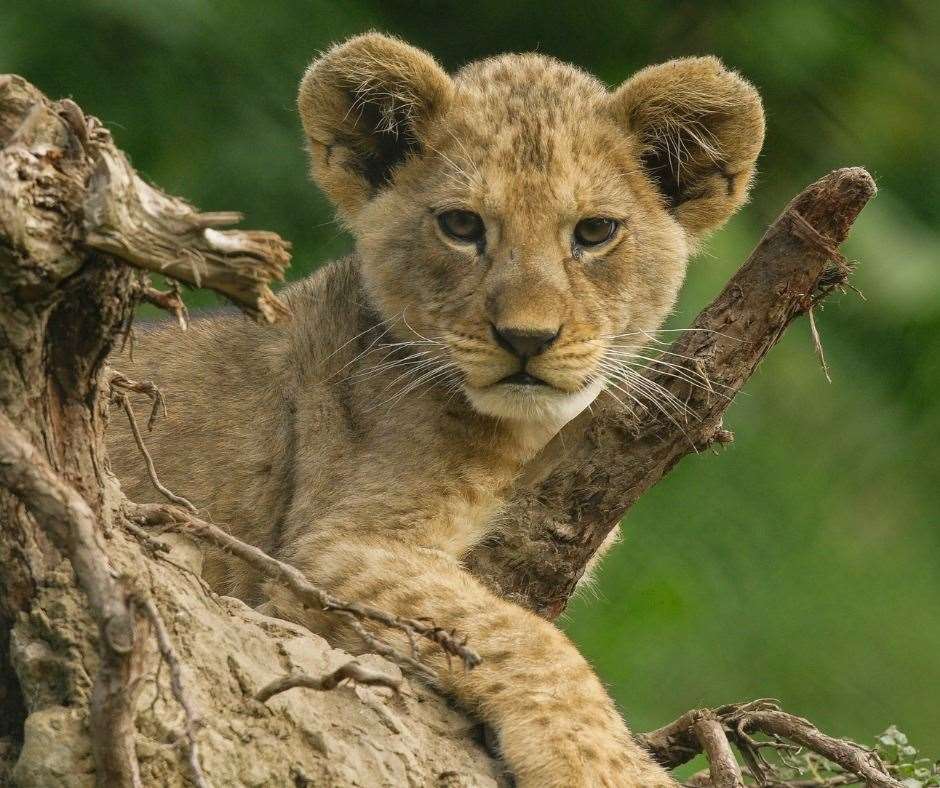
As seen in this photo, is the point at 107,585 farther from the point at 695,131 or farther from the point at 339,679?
the point at 695,131

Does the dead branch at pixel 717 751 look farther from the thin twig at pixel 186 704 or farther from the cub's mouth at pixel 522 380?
the thin twig at pixel 186 704

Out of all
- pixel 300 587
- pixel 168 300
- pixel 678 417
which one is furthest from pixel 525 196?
pixel 168 300

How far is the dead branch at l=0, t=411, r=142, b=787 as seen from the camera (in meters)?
2.16

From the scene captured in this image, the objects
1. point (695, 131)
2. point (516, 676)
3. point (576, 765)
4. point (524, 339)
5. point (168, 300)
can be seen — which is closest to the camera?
point (168, 300)

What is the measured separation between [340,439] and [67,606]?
1568 mm

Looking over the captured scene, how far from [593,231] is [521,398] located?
52 cm

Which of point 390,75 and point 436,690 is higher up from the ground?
point 390,75

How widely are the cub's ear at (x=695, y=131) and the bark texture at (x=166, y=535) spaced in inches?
36.6

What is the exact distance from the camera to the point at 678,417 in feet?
11.0

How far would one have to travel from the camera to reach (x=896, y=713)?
23.5 feet

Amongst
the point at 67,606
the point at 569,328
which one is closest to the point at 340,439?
the point at 569,328

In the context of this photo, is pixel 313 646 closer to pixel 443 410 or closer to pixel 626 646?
pixel 443 410

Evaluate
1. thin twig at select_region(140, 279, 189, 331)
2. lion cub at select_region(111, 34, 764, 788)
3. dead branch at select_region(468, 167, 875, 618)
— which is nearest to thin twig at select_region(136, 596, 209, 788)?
thin twig at select_region(140, 279, 189, 331)

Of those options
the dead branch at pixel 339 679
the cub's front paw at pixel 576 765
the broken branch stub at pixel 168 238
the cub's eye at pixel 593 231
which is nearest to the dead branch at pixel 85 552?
the broken branch stub at pixel 168 238
